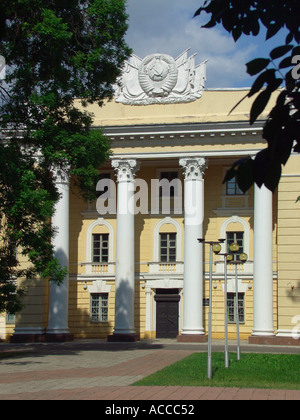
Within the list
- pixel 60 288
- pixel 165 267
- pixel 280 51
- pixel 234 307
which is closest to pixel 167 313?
pixel 165 267

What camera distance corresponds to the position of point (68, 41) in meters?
22.1

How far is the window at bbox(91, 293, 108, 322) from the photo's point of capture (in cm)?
3581

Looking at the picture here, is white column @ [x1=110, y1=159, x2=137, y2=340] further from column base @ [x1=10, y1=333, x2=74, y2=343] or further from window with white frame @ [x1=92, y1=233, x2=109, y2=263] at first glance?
window with white frame @ [x1=92, y1=233, x2=109, y2=263]

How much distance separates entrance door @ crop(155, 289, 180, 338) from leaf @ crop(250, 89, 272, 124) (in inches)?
1258

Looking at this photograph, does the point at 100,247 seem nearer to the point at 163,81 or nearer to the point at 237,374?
the point at 163,81

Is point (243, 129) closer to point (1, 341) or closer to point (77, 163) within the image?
→ point (77, 163)

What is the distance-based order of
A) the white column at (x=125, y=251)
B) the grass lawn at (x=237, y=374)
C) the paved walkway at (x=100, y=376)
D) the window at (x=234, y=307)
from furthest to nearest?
1. the window at (x=234, y=307)
2. the white column at (x=125, y=251)
3. the grass lawn at (x=237, y=374)
4. the paved walkway at (x=100, y=376)

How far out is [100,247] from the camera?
120 feet

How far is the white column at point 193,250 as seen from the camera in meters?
32.3

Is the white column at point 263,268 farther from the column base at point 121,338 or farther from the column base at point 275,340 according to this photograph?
the column base at point 121,338

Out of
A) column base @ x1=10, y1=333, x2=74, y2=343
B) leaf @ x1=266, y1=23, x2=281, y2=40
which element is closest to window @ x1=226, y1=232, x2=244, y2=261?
column base @ x1=10, y1=333, x2=74, y2=343

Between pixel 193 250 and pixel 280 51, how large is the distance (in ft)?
95.8

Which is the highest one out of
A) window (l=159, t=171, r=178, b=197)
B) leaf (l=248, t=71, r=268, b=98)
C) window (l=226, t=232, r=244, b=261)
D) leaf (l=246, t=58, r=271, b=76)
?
window (l=159, t=171, r=178, b=197)

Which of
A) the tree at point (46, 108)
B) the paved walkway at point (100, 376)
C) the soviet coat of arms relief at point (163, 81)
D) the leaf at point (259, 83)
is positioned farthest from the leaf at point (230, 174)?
the soviet coat of arms relief at point (163, 81)
